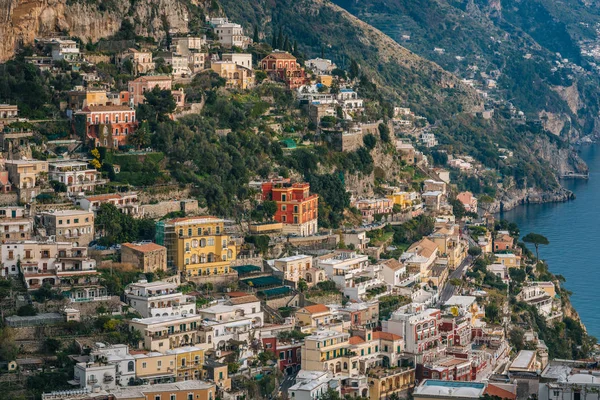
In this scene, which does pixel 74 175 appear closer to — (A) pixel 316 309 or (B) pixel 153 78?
(B) pixel 153 78

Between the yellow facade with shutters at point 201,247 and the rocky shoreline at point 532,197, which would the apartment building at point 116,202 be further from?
the rocky shoreline at point 532,197

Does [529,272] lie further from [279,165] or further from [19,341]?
[19,341]

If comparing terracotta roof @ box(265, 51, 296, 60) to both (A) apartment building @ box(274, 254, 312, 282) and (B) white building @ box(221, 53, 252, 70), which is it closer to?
(B) white building @ box(221, 53, 252, 70)

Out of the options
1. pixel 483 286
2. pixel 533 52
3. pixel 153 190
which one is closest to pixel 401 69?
pixel 533 52

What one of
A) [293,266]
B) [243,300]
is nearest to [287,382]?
[243,300]

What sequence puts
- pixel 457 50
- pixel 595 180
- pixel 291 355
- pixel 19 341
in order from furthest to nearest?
pixel 457 50 < pixel 595 180 < pixel 291 355 < pixel 19 341

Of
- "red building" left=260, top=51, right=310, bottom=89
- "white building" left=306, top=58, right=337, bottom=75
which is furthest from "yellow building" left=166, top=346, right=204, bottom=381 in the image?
"white building" left=306, top=58, right=337, bottom=75
